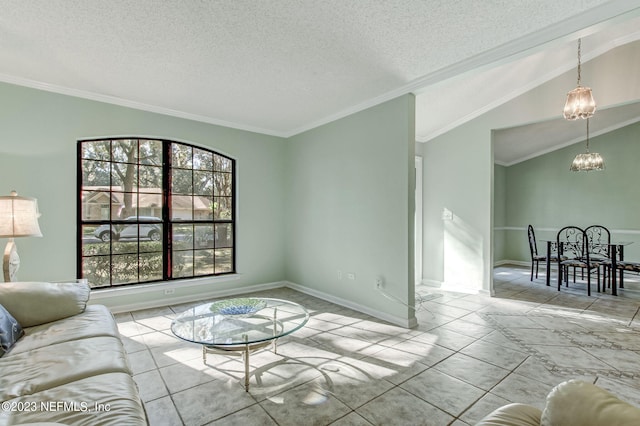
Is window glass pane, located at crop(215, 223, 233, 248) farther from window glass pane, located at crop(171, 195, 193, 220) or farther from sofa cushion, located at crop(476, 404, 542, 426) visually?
sofa cushion, located at crop(476, 404, 542, 426)

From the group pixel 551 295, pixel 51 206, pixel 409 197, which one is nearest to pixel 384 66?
pixel 409 197

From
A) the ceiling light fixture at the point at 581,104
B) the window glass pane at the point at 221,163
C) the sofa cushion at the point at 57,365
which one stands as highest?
the ceiling light fixture at the point at 581,104

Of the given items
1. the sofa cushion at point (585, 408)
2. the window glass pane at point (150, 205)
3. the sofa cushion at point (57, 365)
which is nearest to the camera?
the sofa cushion at point (585, 408)

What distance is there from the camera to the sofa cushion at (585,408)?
33.4 inches

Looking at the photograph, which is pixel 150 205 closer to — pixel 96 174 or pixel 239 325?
pixel 96 174

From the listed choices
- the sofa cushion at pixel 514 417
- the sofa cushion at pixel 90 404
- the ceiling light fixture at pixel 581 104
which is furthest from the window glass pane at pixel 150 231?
the ceiling light fixture at pixel 581 104

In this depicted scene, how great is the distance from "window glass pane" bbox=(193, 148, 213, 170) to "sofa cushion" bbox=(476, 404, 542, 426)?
4.36 m

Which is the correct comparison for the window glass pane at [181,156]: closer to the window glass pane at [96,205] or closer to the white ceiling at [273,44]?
the white ceiling at [273,44]

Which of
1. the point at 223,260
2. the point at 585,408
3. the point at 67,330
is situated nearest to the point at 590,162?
the point at 585,408

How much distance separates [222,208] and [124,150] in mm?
1495

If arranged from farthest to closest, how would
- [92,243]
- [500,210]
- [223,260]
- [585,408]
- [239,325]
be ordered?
[500,210]
[223,260]
[92,243]
[239,325]
[585,408]

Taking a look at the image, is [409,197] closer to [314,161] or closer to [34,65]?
[314,161]

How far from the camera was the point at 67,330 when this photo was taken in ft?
6.49

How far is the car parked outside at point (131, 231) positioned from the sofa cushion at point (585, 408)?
4348mm
